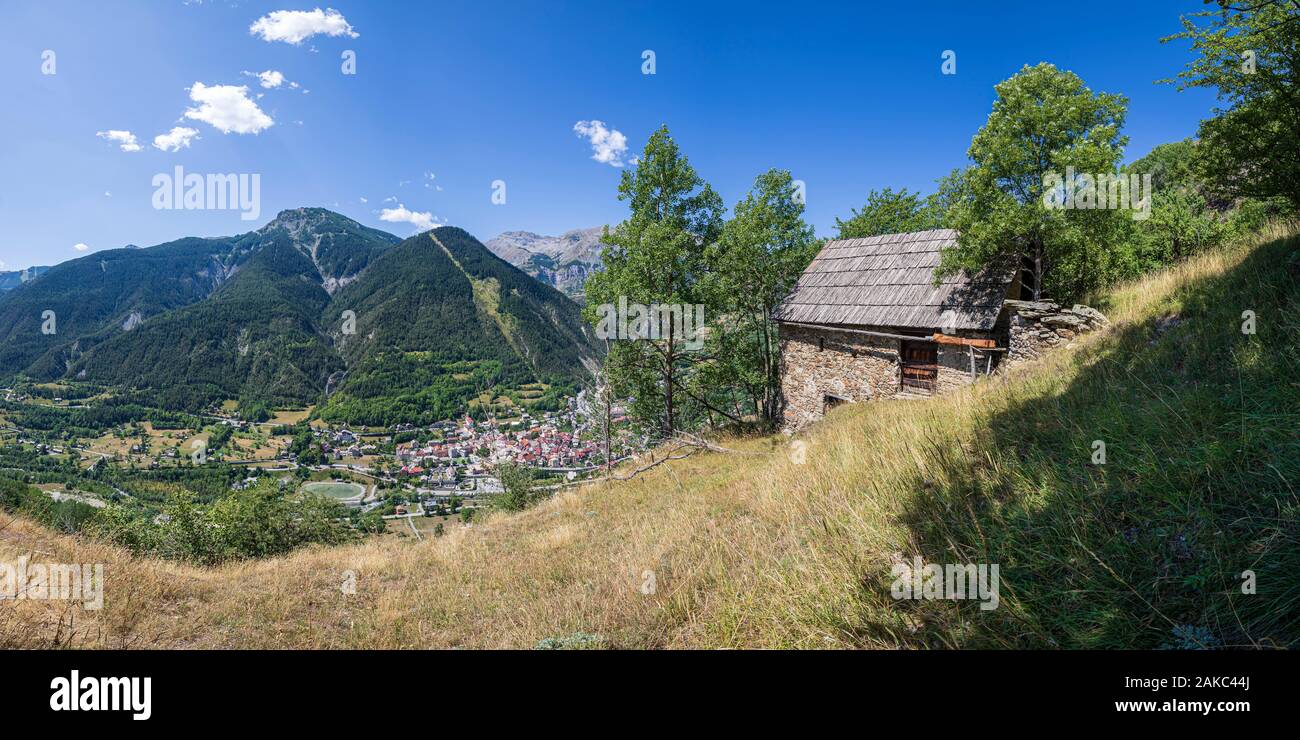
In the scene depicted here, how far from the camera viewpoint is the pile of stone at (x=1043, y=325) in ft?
33.9

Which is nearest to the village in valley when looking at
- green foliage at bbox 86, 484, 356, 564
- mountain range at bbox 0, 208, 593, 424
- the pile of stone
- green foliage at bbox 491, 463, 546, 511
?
mountain range at bbox 0, 208, 593, 424

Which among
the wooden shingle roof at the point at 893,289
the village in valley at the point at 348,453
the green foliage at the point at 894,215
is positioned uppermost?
the green foliage at the point at 894,215

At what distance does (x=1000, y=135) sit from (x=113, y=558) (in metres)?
20.6

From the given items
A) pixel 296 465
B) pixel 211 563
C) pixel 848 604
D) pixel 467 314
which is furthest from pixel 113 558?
pixel 467 314

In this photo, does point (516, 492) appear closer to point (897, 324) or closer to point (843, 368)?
point (843, 368)

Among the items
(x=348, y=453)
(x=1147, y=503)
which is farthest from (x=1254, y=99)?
(x=348, y=453)

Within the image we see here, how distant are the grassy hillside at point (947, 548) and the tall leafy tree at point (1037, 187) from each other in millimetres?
3714

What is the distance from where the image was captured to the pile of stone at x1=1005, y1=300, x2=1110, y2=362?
10328 mm

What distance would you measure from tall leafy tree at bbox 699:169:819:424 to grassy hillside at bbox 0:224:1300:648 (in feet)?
32.1

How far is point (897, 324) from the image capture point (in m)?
14.0

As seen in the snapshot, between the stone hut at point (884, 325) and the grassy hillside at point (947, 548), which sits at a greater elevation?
the stone hut at point (884, 325)

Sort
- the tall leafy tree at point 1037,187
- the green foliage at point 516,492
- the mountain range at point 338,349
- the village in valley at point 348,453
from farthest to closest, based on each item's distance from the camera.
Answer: the mountain range at point 338,349 → the village in valley at point 348,453 → the green foliage at point 516,492 → the tall leafy tree at point 1037,187

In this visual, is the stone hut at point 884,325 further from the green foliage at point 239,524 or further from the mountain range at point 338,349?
the mountain range at point 338,349

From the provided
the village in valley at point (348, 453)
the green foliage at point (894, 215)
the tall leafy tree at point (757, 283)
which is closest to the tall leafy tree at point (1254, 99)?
the tall leafy tree at point (757, 283)
